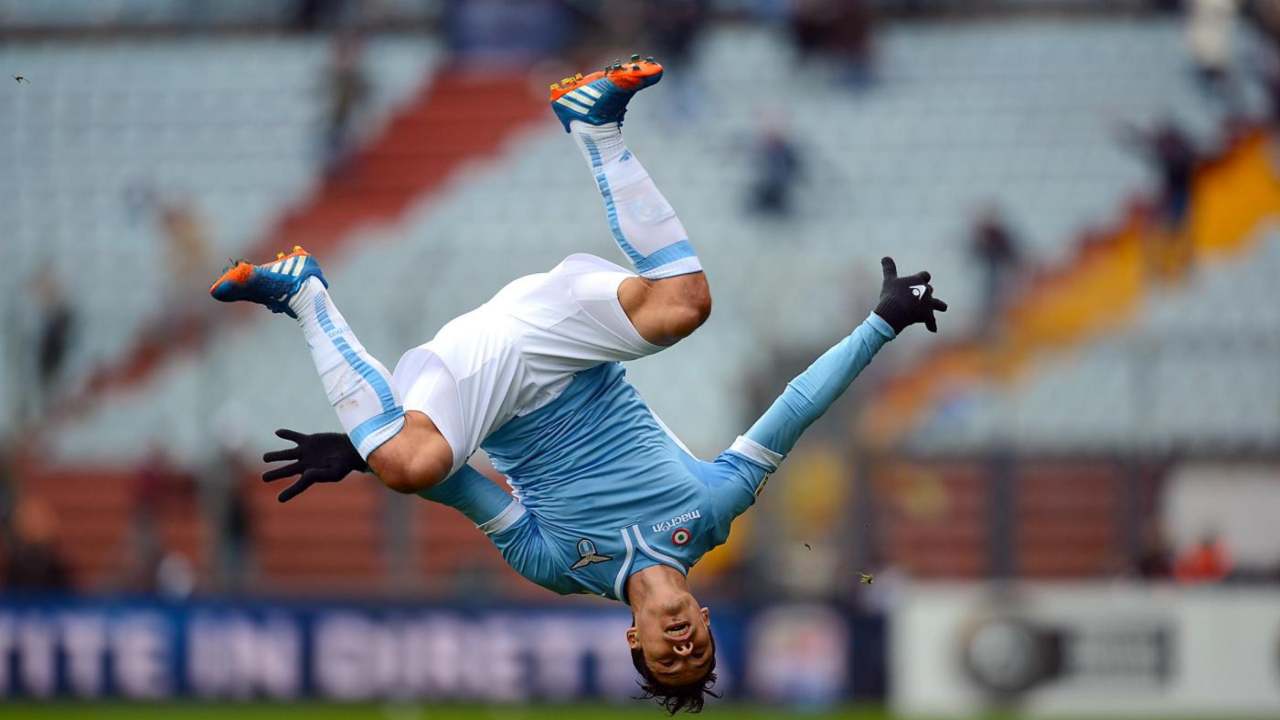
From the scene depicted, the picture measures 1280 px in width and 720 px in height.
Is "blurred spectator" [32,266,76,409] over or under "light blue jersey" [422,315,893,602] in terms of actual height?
over

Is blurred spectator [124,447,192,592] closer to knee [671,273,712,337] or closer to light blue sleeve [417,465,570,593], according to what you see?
light blue sleeve [417,465,570,593]

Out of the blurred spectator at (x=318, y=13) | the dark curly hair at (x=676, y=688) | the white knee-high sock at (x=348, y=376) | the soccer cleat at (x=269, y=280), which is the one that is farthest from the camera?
the blurred spectator at (x=318, y=13)

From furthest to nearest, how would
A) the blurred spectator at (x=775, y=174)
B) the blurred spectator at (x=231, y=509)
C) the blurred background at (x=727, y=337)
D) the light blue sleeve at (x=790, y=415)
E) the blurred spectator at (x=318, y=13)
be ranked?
the blurred spectator at (x=318, y=13) < the blurred spectator at (x=775, y=174) < the blurred spectator at (x=231, y=509) < the blurred background at (x=727, y=337) < the light blue sleeve at (x=790, y=415)

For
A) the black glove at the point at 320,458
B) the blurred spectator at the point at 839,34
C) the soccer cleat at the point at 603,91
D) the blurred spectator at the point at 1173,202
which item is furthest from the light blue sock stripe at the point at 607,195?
the blurred spectator at the point at 839,34

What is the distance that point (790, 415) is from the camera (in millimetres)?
8820

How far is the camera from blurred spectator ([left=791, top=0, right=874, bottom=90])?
24734 millimetres

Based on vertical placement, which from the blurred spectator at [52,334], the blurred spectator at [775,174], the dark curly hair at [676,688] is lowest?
the dark curly hair at [676,688]

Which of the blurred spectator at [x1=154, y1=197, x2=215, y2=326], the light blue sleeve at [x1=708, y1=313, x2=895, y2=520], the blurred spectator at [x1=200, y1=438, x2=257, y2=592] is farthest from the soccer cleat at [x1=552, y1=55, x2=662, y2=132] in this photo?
the blurred spectator at [x1=154, y1=197, x2=215, y2=326]

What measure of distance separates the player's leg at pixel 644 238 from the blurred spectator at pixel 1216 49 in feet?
52.8

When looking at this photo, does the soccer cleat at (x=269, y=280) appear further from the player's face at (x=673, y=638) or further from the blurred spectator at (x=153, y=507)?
the blurred spectator at (x=153, y=507)

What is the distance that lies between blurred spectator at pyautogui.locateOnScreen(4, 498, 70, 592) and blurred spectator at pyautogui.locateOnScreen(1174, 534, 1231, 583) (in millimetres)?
10529

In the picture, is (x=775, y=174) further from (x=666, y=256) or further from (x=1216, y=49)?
(x=666, y=256)

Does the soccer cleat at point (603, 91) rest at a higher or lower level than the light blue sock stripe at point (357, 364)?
higher

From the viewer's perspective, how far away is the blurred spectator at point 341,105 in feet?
83.3
